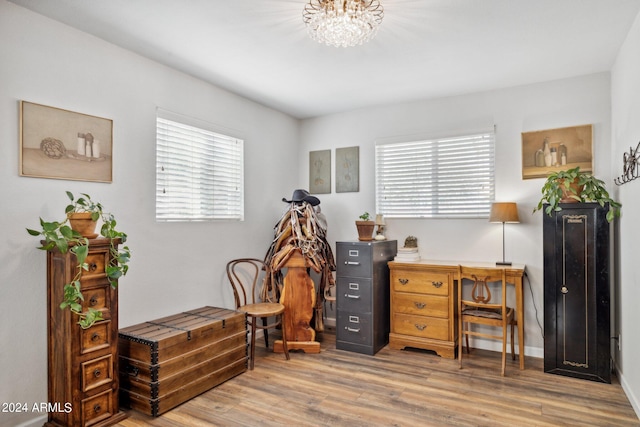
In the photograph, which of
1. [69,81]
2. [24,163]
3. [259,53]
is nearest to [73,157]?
[24,163]

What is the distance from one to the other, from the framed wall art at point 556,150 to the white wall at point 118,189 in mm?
2798

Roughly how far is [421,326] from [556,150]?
2126mm

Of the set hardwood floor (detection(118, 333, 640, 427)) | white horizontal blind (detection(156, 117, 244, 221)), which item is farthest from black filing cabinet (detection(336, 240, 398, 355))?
white horizontal blind (detection(156, 117, 244, 221))

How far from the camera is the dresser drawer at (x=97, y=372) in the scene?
2.38 meters

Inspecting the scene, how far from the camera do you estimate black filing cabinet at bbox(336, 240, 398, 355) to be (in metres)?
3.84

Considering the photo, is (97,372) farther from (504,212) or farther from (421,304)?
(504,212)

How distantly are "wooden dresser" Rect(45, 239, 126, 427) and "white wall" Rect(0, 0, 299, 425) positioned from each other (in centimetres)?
12

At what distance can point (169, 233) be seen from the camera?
3.37 metres

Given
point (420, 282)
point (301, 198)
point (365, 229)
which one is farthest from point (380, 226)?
point (301, 198)

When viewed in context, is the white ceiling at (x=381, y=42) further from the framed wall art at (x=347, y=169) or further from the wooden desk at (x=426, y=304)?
the wooden desk at (x=426, y=304)

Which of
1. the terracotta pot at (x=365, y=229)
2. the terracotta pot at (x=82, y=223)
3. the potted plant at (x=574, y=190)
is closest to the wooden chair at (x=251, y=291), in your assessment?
the terracotta pot at (x=365, y=229)

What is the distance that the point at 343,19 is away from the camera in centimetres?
226

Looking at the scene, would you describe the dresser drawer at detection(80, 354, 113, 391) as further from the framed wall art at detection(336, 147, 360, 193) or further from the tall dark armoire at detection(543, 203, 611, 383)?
the tall dark armoire at detection(543, 203, 611, 383)

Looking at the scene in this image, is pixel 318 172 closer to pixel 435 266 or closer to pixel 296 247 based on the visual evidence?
pixel 296 247
